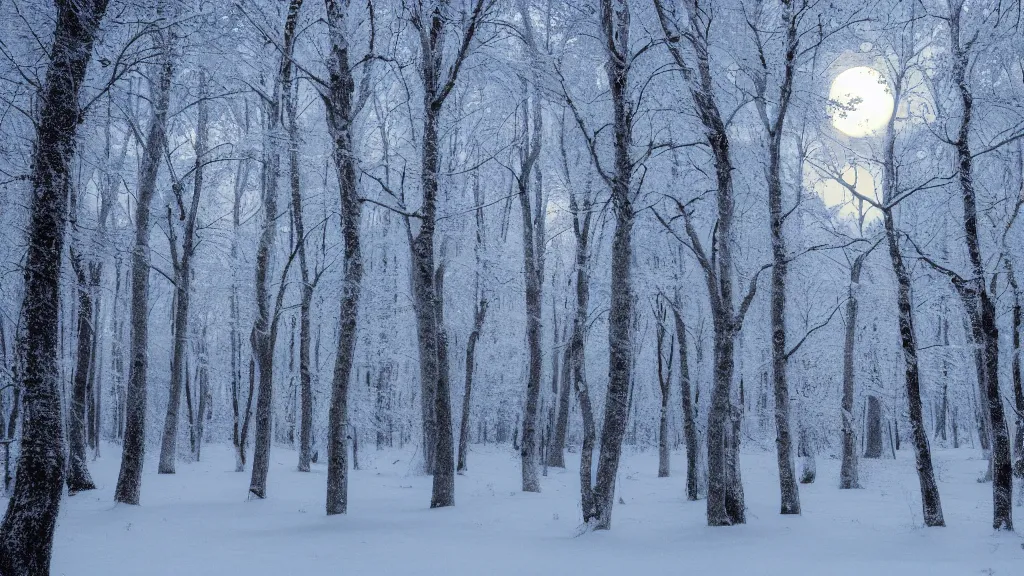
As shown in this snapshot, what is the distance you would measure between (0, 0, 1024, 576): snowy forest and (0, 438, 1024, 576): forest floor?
90mm

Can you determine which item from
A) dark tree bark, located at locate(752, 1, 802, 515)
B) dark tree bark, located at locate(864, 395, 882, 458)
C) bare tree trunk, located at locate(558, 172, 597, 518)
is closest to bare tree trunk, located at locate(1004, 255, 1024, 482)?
dark tree bark, located at locate(752, 1, 802, 515)

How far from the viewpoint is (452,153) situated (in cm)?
1841

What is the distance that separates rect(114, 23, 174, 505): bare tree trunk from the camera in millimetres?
11566

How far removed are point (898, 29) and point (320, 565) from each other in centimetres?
1282

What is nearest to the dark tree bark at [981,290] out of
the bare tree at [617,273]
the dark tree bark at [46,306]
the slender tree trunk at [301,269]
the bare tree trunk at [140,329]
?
the bare tree at [617,273]

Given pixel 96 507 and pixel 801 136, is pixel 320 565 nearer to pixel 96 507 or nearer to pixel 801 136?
pixel 96 507

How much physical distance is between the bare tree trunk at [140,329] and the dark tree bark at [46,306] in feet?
18.0

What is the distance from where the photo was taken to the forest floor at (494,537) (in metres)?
7.09

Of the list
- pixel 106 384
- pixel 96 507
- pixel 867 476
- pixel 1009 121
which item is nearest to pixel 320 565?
pixel 96 507

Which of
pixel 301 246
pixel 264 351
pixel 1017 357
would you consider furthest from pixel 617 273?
pixel 301 246

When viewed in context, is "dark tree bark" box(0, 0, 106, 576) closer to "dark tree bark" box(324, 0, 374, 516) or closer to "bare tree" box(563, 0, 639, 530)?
"dark tree bark" box(324, 0, 374, 516)

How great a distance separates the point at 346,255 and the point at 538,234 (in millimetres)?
9277

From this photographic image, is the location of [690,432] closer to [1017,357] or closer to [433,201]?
[1017,357]

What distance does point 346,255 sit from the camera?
10.5 m
